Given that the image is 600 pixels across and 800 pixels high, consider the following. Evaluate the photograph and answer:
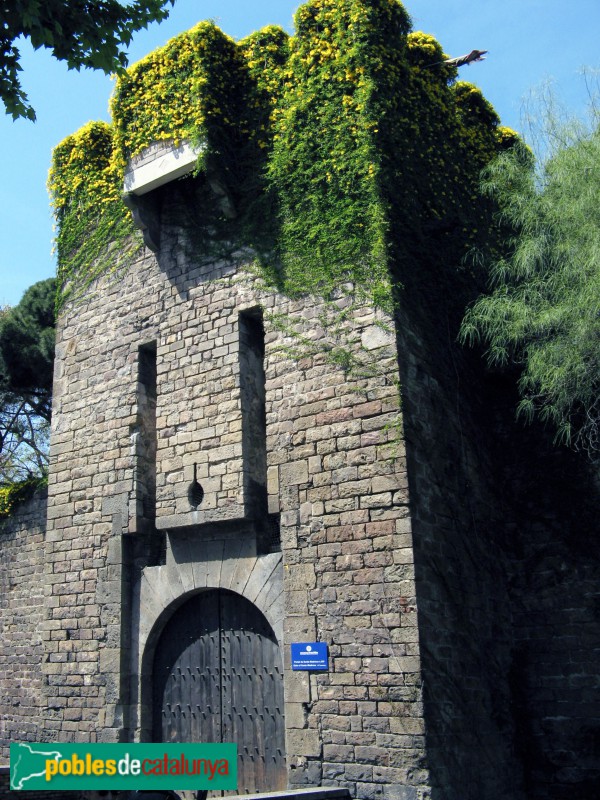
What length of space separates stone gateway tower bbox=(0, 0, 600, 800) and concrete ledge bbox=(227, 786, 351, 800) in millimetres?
121

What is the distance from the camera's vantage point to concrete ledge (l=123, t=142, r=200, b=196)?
26.7 feet

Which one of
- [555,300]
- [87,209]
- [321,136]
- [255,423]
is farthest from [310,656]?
[87,209]

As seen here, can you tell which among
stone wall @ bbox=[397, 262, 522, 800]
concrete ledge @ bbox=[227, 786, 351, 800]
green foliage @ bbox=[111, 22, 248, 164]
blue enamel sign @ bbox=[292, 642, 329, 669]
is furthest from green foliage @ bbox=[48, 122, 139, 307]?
concrete ledge @ bbox=[227, 786, 351, 800]

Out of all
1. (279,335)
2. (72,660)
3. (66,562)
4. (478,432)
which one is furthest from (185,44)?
(72,660)

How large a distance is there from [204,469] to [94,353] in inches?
91.0

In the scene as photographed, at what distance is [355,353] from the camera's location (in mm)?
6906

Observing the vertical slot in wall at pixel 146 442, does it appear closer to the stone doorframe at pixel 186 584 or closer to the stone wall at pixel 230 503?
the stone wall at pixel 230 503

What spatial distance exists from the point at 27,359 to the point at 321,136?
11806 millimetres

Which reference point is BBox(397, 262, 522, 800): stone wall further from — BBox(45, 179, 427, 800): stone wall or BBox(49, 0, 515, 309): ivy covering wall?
BBox(49, 0, 515, 309): ivy covering wall

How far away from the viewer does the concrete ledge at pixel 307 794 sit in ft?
17.1

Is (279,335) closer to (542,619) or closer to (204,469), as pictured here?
(204,469)

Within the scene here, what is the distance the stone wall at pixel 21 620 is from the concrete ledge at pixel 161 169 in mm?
4367

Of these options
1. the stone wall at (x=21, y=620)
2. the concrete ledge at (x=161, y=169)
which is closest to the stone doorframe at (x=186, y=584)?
the stone wall at (x=21, y=620)

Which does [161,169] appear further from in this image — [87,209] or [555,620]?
[555,620]
